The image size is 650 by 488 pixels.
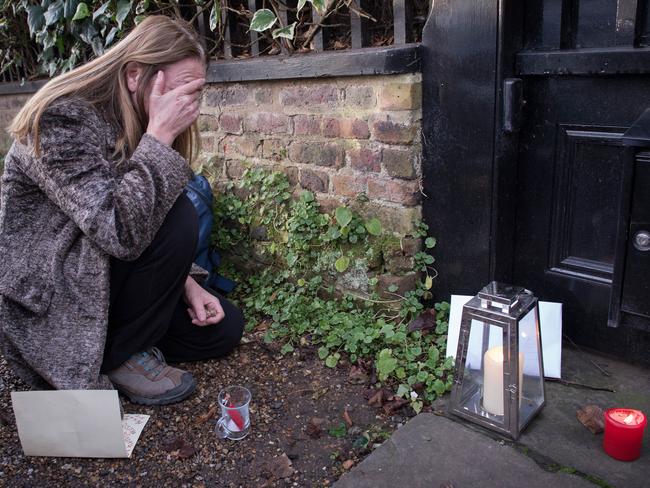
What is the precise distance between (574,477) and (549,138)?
1185 mm

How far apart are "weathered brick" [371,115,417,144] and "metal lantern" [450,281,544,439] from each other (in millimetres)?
759

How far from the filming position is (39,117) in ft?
6.09

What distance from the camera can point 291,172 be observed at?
2.92 m

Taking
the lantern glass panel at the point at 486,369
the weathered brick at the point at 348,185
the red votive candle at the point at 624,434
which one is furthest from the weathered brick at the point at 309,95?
the red votive candle at the point at 624,434

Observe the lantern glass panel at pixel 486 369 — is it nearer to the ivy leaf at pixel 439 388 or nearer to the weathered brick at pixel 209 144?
the ivy leaf at pixel 439 388

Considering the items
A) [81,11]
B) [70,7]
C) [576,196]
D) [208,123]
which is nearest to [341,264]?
[576,196]

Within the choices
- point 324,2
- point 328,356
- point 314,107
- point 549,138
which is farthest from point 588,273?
point 324,2

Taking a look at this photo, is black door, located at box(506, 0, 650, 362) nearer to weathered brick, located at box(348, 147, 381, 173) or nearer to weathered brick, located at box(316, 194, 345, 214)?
weathered brick, located at box(348, 147, 381, 173)

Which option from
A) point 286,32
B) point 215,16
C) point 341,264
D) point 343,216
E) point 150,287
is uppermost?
point 215,16

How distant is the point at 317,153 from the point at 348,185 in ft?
0.74

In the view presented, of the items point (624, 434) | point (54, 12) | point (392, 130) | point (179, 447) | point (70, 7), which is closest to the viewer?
point (624, 434)

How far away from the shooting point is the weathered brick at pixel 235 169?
3159 millimetres

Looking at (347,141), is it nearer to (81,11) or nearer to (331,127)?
(331,127)

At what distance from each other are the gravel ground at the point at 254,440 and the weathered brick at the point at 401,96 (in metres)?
1.04
